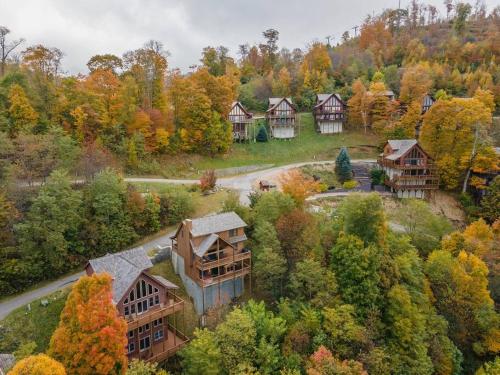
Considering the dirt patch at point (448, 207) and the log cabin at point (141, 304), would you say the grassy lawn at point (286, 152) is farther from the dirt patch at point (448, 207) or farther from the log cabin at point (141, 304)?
the log cabin at point (141, 304)

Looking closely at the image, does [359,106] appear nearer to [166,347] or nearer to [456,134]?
[456,134]

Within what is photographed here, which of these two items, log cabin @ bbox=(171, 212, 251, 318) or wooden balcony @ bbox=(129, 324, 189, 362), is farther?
log cabin @ bbox=(171, 212, 251, 318)

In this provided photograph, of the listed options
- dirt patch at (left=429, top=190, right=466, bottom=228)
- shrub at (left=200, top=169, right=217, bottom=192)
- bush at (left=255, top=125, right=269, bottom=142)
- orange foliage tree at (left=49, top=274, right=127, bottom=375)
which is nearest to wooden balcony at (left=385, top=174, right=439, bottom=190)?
dirt patch at (left=429, top=190, right=466, bottom=228)

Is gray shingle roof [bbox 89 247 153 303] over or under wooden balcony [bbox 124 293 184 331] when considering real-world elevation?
over

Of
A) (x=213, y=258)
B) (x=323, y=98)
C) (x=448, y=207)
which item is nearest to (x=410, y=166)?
(x=448, y=207)

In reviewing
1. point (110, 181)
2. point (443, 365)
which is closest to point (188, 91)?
point (110, 181)

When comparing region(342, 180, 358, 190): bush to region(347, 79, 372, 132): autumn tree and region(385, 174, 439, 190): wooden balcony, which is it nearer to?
region(385, 174, 439, 190): wooden balcony

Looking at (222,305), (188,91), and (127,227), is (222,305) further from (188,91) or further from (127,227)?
(188,91)
